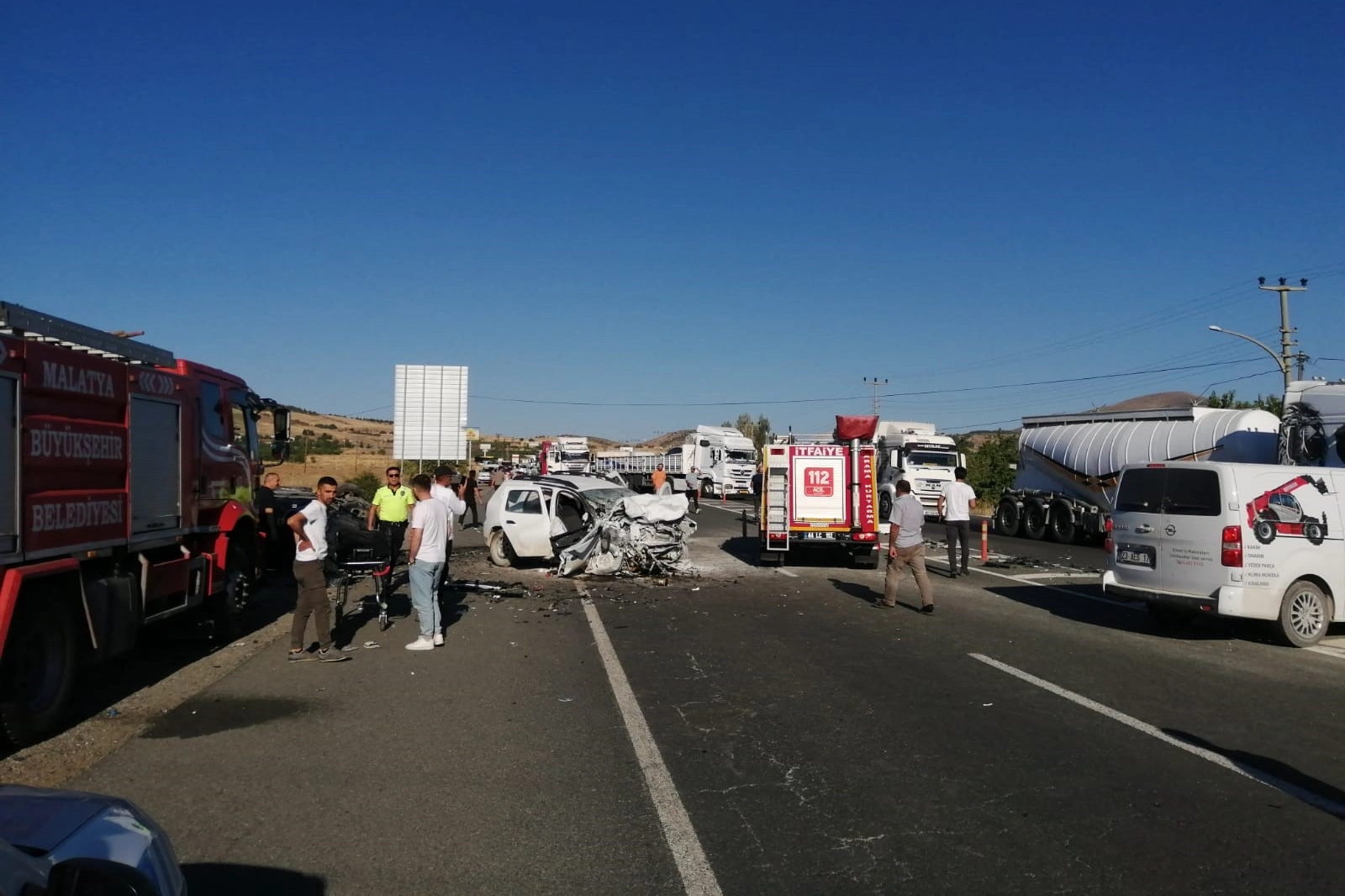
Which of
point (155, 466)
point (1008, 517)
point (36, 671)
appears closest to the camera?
point (36, 671)

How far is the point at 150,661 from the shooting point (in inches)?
396

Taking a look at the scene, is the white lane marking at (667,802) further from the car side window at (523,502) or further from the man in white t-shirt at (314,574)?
the car side window at (523,502)

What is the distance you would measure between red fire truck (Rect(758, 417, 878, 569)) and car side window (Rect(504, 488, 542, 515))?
170 inches

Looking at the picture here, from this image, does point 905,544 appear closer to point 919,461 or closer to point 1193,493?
point 1193,493

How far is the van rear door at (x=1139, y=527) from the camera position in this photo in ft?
38.0

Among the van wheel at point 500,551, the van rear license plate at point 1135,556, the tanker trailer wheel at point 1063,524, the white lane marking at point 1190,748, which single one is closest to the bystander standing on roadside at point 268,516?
the van wheel at point 500,551

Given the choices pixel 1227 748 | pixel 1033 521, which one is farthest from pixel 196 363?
pixel 1033 521

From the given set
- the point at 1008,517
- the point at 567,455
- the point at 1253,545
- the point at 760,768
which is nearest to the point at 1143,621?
the point at 1253,545

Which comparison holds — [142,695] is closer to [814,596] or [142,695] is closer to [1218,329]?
[814,596]

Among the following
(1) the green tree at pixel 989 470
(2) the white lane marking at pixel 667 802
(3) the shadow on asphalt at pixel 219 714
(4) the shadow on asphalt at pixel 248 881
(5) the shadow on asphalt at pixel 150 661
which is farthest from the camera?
(1) the green tree at pixel 989 470

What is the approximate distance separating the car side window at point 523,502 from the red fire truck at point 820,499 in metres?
4.31

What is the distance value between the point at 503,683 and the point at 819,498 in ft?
36.4

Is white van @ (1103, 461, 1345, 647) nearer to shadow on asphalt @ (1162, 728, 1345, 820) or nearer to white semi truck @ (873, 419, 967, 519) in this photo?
shadow on asphalt @ (1162, 728, 1345, 820)

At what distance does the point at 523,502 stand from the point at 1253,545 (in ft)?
38.8
